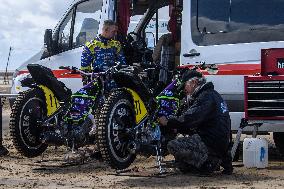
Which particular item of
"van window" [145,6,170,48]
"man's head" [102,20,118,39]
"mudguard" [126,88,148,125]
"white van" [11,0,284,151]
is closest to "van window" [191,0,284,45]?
"white van" [11,0,284,151]

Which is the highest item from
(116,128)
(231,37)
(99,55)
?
(231,37)

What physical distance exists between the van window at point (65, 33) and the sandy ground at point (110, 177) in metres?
2.15

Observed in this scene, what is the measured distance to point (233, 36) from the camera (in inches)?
322

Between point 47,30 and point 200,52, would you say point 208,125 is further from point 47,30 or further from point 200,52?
point 47,30

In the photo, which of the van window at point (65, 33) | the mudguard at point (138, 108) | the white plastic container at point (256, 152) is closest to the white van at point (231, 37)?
the white plastic container at point (256, 152)

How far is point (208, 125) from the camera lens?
23.3 ft

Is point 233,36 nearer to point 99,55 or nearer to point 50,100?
point 99,55

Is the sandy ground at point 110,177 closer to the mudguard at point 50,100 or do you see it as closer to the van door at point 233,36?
the mudguard at point 50,100

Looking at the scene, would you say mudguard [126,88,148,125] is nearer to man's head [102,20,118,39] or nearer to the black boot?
the black boot

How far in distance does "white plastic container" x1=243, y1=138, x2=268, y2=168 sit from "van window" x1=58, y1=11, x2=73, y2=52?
3.47 m

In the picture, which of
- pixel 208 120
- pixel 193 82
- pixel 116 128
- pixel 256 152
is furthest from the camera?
pixel 256 152

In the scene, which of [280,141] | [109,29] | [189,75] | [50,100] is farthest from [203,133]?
[280,141]

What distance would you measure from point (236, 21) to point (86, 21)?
2648 mm

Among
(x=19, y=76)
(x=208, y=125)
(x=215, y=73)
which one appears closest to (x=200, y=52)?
(x=215, y=73)
